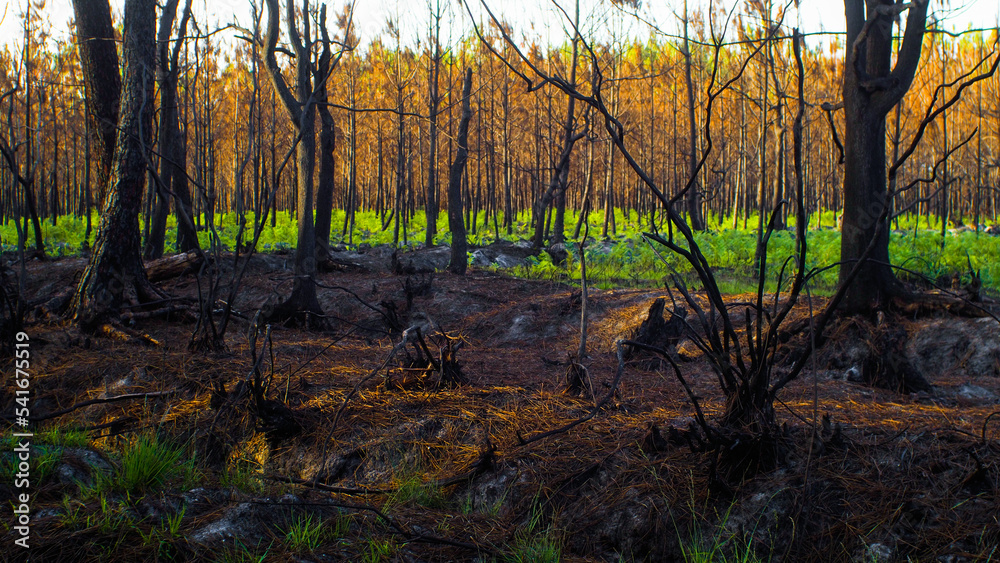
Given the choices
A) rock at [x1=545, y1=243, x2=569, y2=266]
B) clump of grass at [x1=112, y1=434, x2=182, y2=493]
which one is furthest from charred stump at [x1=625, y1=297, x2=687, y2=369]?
rock at [x1=545, y1=243, x2=569, y2=266]

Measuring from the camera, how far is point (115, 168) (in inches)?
201

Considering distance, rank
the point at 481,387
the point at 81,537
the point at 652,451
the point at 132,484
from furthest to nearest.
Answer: the point at 481,387, the point at 652,451, the point at 132,484, the point at 81,537

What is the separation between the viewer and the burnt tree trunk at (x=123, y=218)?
4988mm

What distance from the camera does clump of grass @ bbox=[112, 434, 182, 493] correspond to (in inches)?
92.5

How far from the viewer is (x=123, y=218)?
5.14m

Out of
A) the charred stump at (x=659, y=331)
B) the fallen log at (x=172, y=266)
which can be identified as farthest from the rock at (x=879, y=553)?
the fallen log at (x=172, y=266)

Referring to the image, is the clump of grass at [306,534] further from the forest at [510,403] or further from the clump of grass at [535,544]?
the clump of grass at [535,544]

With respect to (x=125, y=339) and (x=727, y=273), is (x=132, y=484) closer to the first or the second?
(x=125, y=339)

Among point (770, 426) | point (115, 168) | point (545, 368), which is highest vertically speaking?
point (115, 168)

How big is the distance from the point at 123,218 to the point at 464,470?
423 centimetres

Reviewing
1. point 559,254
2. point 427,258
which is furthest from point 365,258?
point 559,254

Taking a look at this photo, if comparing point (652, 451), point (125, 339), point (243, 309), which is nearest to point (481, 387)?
point (652, 451)

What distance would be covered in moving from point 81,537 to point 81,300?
3.83 metres

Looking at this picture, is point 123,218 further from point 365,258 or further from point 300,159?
point 365,258
